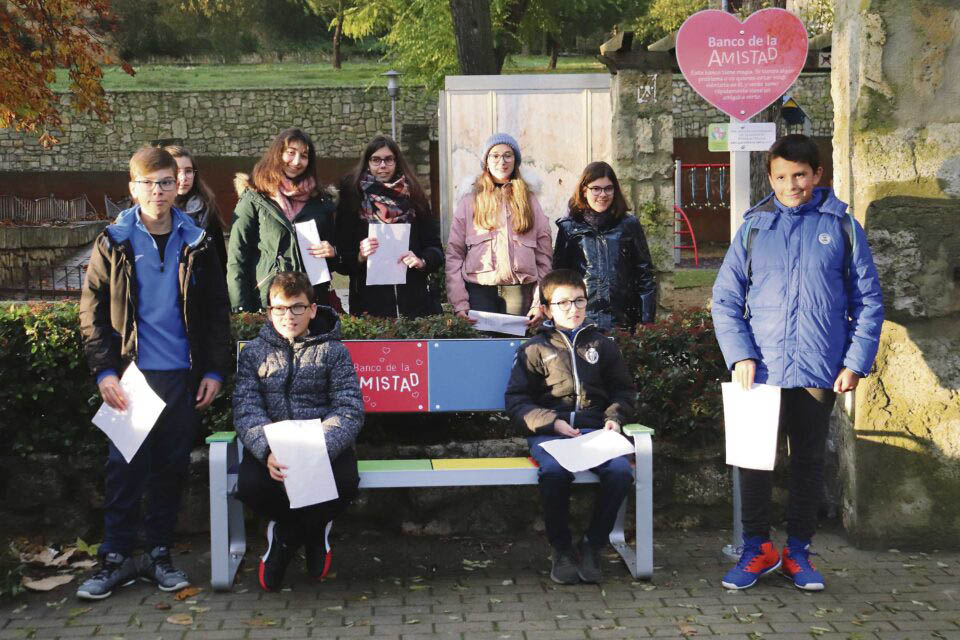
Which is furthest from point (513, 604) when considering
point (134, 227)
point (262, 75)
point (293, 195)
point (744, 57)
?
point (262, 75)

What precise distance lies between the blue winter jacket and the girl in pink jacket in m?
1.65

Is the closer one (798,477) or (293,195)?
(798,477)

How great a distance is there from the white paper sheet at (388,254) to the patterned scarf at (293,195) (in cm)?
40

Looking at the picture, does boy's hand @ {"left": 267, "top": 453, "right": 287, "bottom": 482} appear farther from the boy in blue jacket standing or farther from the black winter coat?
the black winter coat

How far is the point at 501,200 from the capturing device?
20.4 feet

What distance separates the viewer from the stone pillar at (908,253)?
16.7 ft

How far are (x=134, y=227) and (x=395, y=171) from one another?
1860mm

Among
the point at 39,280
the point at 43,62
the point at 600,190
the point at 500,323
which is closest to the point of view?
the point at 500,323

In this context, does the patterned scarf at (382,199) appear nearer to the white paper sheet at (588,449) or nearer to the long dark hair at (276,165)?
the long dark hair at (276,165)

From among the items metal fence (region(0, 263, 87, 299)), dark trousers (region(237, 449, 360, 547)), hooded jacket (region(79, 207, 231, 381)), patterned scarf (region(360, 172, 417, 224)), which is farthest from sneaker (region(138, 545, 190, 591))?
metal fence (region(0, 263, 87, 299))

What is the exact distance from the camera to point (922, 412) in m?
5.21

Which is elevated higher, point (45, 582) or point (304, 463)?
point (304, 463)

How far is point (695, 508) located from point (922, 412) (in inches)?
46.6

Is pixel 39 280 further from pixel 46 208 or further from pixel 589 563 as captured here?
pixel 589 563
